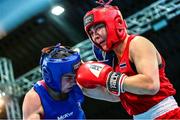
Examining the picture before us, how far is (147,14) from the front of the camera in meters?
5.93

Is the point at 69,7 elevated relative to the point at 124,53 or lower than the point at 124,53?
elevated

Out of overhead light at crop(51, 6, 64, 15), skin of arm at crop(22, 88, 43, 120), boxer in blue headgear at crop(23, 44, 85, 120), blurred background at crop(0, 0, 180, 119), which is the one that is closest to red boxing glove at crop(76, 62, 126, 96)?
boxer in blue headgear at crop(23, 44, 85, 120)

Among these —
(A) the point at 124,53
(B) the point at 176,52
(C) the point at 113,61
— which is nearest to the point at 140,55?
(A) the point at 124,53

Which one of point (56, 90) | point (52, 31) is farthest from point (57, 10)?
point (56, 90)

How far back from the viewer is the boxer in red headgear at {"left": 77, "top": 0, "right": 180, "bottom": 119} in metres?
1.83

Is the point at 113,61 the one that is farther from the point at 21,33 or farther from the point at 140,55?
the point at 21,33

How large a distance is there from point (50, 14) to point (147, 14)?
175 cm

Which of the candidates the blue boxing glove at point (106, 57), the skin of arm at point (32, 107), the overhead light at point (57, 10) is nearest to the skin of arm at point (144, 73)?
the blue boxing glove at point (106, 57)

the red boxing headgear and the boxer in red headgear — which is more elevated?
the red boxing headgear

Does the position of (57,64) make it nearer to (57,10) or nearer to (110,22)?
(110,22)

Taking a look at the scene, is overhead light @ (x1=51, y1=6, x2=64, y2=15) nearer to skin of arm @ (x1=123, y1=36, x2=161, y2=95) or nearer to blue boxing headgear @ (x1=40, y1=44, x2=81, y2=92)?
blue boxing headgear @ (x1=40, y1=44, x2=81, y2=92)

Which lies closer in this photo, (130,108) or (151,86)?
(151,86)

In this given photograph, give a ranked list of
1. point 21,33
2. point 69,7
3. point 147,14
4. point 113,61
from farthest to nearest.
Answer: point 21,33, point 69,7, point 147,14, point 113,61

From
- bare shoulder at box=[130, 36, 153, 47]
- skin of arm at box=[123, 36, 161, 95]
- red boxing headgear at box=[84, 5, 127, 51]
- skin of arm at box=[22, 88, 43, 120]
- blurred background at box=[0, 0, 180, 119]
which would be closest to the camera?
skin of arm at box=[123, 36, 161, 95]
